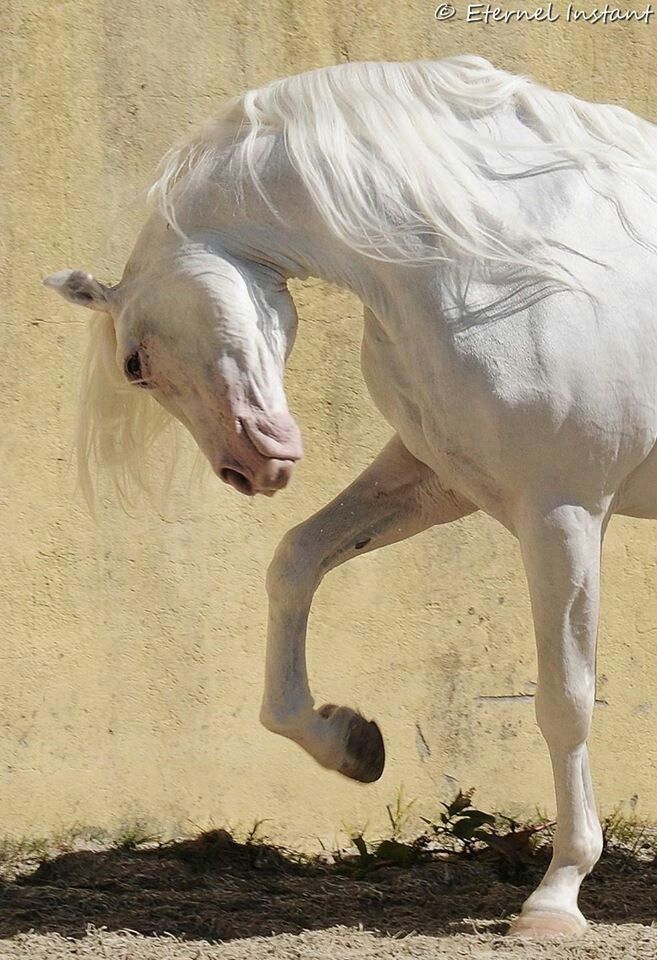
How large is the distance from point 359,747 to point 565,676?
606 mm

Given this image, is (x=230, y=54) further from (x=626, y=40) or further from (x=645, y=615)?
(x=645, y=615)

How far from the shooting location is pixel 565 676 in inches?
121

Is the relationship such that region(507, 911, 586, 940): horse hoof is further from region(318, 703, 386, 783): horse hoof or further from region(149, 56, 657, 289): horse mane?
region(149, 56, 657, 289): horse mane

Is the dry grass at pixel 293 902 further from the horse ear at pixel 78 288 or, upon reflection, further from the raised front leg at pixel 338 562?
the horse ear at pixel 78 288

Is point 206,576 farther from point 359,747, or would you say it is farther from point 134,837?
point 359,747

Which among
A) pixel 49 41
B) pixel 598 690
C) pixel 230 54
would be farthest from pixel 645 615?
pixel 49 41

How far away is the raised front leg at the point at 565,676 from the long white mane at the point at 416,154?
0.47 meters

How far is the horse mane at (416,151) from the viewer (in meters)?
3.02

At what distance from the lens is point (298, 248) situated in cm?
312

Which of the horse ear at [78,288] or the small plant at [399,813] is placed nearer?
the horse ear at [78,288]

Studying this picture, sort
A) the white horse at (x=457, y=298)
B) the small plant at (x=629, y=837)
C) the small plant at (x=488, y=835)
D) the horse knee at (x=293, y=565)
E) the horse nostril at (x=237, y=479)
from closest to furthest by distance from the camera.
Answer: the white horse at (x=457, y=298) → the horse nostril at (x=237, y=479) → the horse knee at (x=293, y=565) → the small plant at (x=488, y=835) → the small plant at (x=629, y=837)

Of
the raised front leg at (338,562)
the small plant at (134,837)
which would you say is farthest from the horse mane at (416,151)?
the small plant at (134,837)

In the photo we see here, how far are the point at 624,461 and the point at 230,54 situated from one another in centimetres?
196

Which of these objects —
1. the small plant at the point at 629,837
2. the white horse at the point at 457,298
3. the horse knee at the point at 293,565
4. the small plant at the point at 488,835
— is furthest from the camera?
the small plant at the point at 629,837
